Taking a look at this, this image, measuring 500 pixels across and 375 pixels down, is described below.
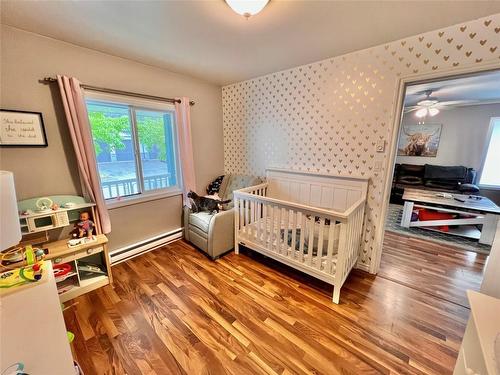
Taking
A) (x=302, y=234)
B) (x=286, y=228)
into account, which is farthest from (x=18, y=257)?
(x=302, y=234)

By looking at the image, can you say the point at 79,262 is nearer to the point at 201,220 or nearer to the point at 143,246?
the point at 143,246

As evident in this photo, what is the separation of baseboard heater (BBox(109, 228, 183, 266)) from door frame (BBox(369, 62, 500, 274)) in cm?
260

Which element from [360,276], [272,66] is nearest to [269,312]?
[360,276]

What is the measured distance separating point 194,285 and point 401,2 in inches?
112

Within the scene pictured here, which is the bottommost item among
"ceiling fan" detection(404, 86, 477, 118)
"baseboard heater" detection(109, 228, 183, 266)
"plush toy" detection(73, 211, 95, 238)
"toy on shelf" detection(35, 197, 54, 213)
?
"baseboard heater" detection(109, 228, 183, 266)

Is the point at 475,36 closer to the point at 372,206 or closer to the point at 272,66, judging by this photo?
the point at 372,206

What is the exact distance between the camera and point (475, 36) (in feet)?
5.04

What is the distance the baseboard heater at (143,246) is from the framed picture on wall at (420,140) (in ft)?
18.5

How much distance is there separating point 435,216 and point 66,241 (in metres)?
5.02

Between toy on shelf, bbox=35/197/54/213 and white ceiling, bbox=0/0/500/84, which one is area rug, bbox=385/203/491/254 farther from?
→ toy on shelf, bbox=35/197/54/213

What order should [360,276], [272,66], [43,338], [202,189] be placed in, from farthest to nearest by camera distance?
[202,189] → [272,66] → [360,276] → [43,338]

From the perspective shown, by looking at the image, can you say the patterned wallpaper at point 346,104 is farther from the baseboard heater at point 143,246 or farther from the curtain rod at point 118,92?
the baseboard heater at point 143,246

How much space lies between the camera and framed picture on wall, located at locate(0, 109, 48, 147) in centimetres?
166

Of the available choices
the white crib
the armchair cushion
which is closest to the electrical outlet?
the white crib
